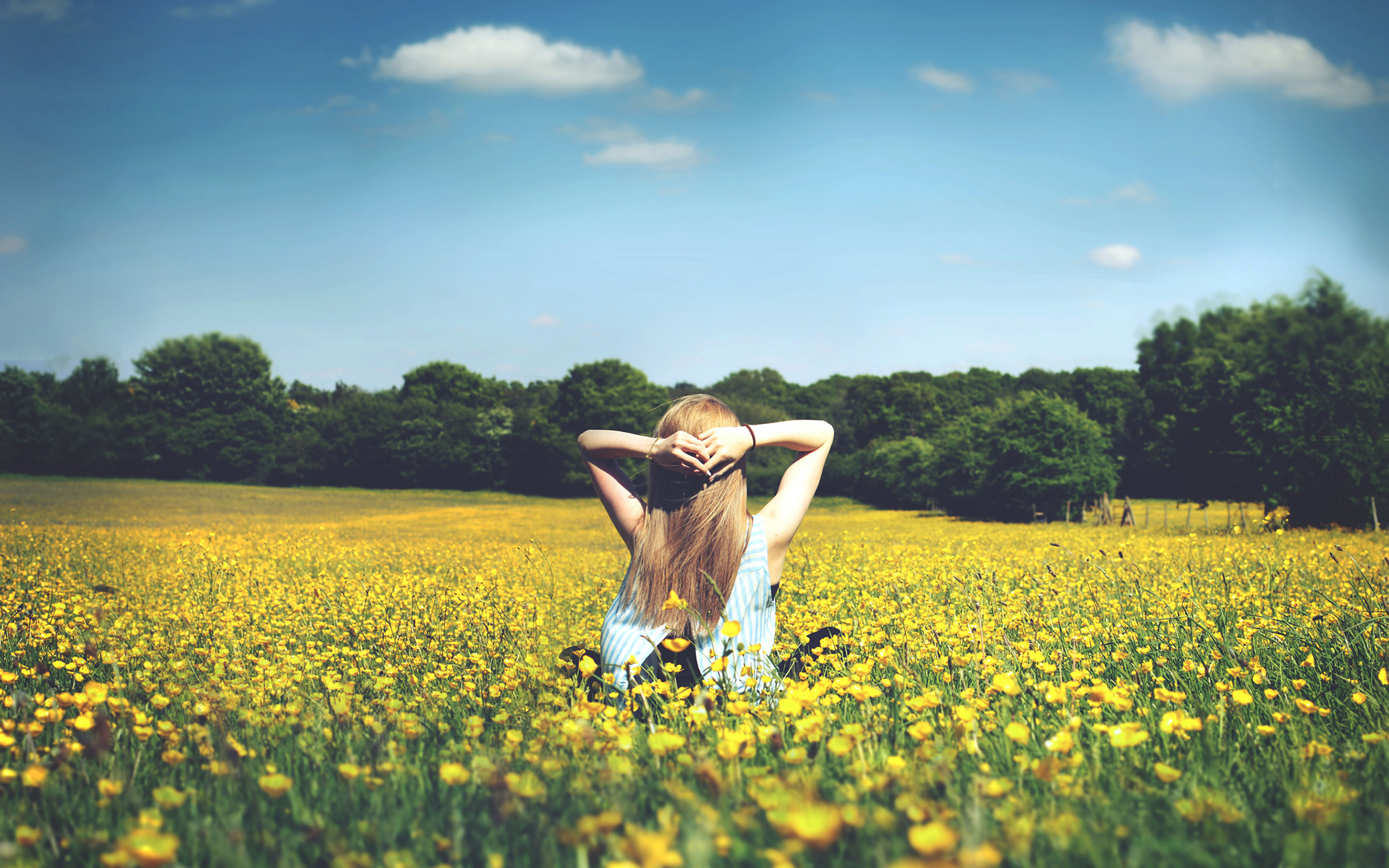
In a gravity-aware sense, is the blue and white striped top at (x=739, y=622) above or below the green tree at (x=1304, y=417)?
below

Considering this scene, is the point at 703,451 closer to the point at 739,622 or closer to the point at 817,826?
the point at 739,622

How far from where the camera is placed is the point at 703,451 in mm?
2582

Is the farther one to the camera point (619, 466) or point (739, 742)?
point (619, 466)

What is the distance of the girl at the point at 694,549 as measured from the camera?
262 centimetres

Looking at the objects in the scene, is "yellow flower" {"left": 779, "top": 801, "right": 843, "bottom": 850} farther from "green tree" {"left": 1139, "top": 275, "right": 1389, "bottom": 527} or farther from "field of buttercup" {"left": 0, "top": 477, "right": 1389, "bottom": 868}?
"green tree" {"left": 1139, "top": 275, "right": 1389, "bottom": 527}

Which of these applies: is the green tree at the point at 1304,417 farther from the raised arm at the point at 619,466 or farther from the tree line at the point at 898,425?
the raised arm at the point at 619,466

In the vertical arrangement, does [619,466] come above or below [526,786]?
above

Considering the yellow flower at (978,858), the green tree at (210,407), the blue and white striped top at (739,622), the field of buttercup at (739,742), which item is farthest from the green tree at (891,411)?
the yellow flower at (978,858)

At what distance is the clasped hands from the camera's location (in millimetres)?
2576

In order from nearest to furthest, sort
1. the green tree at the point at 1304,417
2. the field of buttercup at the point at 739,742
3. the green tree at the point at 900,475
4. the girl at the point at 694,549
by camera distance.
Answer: the field of buttercup at the point at 739,742, the girl at the point at 694,549, the green tree at the point at 1304,417, the green tree at the point at 900,475

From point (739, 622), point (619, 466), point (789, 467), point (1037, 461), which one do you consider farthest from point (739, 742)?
point (1037, 461)

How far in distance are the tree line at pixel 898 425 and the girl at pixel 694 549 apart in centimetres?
2406

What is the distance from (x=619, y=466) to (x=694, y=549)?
0.58m

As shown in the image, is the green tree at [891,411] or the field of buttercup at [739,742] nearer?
the field of buttercup at [739,742]
